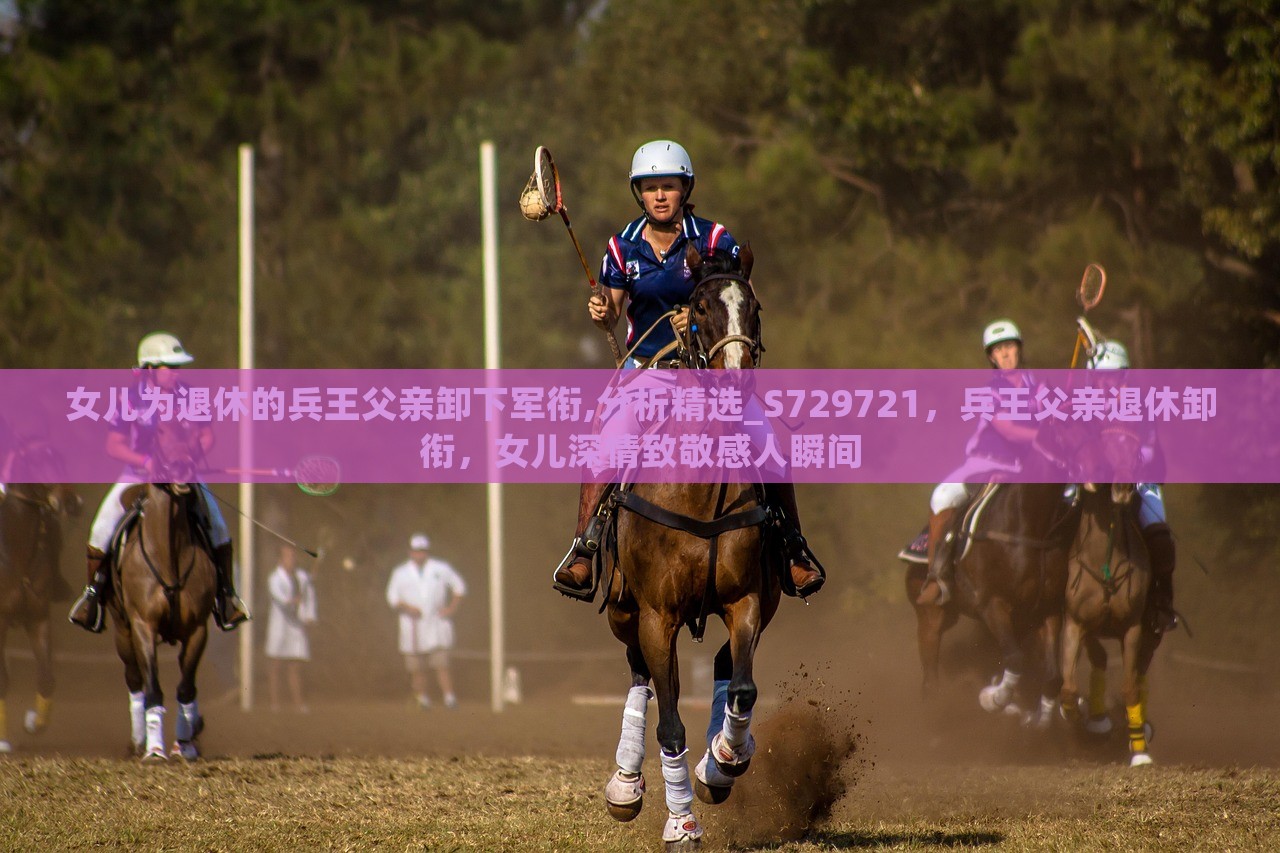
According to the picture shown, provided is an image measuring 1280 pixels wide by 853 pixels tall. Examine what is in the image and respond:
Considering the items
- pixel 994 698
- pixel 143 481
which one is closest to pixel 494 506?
pixel 994 698

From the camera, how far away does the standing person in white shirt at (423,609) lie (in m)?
27.5

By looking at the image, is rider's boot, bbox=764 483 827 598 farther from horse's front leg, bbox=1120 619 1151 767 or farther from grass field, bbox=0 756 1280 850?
horse's front leg, bbox=1120 619 1151 767

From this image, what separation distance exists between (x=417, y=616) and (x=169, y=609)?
1340 cm

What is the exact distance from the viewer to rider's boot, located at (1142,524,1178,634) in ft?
52.2

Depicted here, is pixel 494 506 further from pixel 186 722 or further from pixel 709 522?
pixel 709 522

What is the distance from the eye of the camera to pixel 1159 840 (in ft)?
33.3

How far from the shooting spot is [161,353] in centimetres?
1477

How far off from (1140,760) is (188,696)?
832cm

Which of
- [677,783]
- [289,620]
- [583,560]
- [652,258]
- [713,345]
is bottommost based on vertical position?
[677,783]

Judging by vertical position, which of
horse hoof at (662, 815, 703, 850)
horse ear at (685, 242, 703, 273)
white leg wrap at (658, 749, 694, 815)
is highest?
horse ear at (685, 242, 703, 273)

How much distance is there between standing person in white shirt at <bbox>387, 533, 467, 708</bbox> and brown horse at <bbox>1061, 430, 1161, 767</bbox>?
44.6 feet

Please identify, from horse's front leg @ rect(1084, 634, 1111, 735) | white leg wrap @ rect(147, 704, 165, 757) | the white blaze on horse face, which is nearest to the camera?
the white blaze on horse face

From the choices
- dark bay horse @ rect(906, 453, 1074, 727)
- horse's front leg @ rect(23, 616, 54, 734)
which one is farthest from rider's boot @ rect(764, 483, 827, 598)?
horse's front leg @ rect(23, 616, 54, 734)

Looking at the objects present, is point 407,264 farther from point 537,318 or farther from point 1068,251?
point 1068,251
